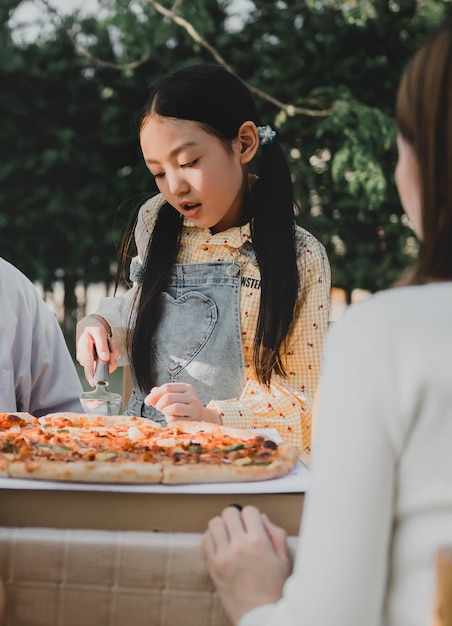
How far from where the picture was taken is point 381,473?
94 centimetres

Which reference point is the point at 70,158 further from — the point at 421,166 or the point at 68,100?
the point at 421,166

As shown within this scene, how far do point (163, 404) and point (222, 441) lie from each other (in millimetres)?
217

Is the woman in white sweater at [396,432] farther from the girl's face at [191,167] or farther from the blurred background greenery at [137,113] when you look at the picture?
the blurred background greenery at [137,113]

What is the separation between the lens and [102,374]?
1.99 meters

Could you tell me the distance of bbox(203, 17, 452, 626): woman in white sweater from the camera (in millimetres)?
929

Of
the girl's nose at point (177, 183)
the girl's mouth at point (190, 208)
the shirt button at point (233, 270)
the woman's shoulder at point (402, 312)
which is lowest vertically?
the shirt button at point (233, 270)

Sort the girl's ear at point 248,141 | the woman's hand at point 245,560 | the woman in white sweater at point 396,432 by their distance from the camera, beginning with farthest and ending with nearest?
the girl's ear at point 248,141 → the woman's hand at point 245,560 → the woman in white sweater at point 396,432

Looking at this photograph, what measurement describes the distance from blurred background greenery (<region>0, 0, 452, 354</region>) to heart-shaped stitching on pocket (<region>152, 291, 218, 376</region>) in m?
6.16

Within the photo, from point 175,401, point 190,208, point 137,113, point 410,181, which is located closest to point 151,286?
point 190,208

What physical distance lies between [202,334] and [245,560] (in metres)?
1.15

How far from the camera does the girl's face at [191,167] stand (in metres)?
2.11

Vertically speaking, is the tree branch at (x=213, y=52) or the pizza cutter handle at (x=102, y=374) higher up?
the tree branch at (x=213, y=52)

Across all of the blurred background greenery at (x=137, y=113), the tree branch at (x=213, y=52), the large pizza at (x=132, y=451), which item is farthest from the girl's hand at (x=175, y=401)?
the blurred background greenery at (x=137, y=113)

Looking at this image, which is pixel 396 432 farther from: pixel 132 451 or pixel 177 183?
pixel 177 183
